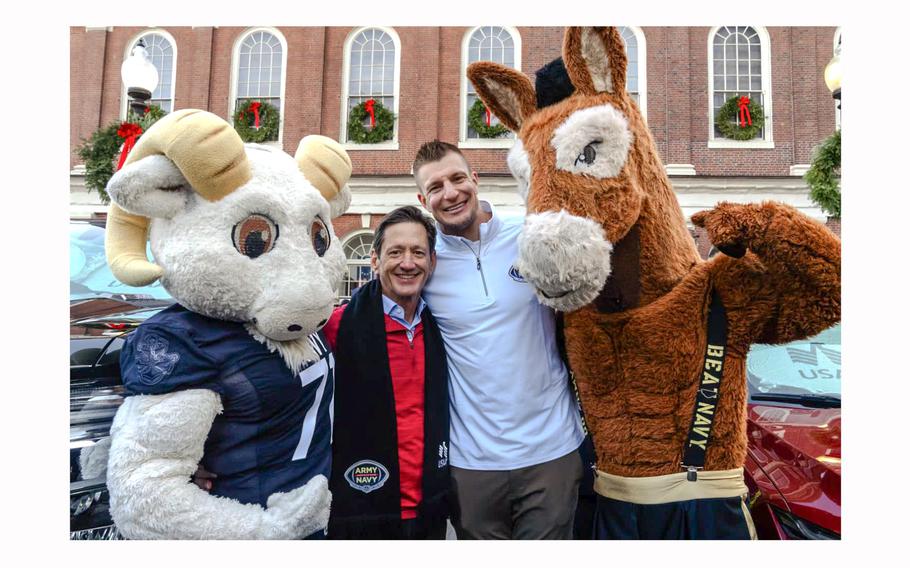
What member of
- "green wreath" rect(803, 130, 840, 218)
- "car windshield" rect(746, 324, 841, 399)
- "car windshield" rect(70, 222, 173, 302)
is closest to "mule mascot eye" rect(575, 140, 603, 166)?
"car windshield" rect(746, 324, 841, 399)

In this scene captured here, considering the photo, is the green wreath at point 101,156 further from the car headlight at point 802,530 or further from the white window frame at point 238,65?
the car headlight at point 802,530

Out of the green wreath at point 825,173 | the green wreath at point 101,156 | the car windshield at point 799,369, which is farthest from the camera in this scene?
the green wreath at point 101,156

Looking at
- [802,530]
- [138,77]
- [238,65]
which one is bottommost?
[802,530]

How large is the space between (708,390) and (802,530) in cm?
90

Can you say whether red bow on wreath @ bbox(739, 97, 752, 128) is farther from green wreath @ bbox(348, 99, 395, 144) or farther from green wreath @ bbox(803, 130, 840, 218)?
green wreath @ bbox(348, 99, 395, 144)

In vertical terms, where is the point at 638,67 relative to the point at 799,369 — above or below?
Result: above

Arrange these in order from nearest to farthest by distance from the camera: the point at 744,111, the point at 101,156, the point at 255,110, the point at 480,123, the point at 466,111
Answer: the point at 101,156
the point at 744,111
the point at 480,123
the point at 255,110
the point at 466,111

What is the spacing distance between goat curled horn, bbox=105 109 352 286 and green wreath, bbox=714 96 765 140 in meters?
11.8

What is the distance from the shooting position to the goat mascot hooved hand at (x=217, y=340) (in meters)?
1.88

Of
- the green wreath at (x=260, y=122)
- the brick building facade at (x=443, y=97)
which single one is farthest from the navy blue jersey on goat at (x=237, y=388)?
the green wreath at (x=260, y=122)

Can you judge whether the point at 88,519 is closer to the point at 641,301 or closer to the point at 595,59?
the point at 641,301

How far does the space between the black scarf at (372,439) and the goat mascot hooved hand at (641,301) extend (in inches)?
26.1

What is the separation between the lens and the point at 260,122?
12312 millimetres

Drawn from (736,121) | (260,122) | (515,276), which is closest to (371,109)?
(260,122)
